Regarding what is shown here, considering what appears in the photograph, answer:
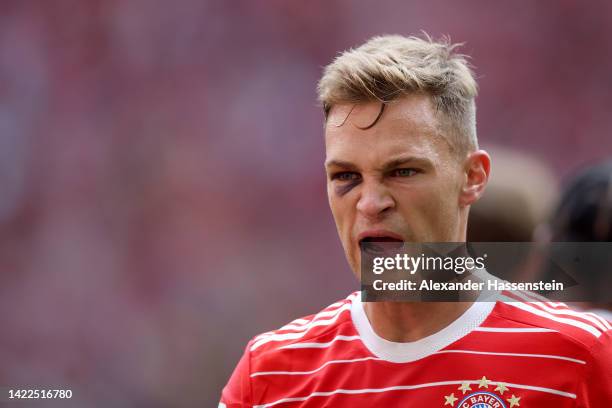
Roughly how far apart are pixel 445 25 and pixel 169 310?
358 cm

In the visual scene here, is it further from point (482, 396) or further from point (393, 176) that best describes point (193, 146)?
point (482, 396)

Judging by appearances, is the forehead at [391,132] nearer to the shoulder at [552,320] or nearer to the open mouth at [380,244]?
the open mouth at [380,244]

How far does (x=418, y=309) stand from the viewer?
2.32m

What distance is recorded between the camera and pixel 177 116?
763 centimetres

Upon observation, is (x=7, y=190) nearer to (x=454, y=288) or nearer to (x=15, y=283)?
(x=15, y=283)

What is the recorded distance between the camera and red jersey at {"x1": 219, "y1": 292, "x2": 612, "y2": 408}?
83.0 inches

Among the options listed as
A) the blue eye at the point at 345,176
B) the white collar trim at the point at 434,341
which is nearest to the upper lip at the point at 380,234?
the blue eye at the point at 345,176

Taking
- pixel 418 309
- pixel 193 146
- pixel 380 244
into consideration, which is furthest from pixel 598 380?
pixel 193 146

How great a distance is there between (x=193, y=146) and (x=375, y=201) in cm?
554

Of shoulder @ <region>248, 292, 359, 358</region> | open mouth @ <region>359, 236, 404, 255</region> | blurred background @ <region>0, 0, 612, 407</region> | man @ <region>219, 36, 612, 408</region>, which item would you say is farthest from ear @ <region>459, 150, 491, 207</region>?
blurred background @ <region>0, 0, 612, 407</region>

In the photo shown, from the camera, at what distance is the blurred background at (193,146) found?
7.14m

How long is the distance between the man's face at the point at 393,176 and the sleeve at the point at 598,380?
1.57 feet

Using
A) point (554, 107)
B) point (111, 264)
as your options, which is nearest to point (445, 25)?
point (554, 107)

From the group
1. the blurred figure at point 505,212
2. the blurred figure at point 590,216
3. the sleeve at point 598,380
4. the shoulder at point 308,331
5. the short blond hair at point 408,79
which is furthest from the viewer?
the blurred figure at point 505,212
